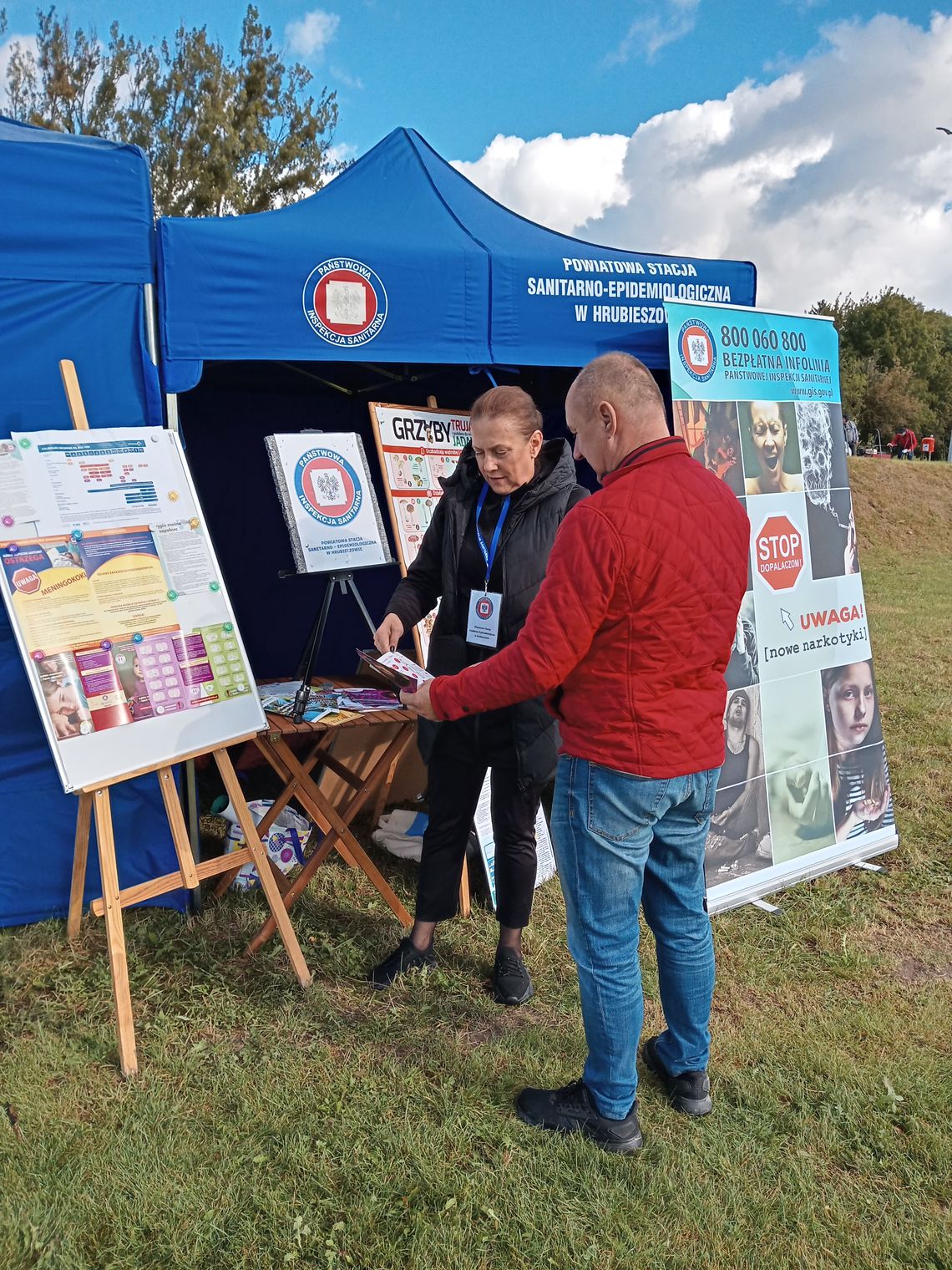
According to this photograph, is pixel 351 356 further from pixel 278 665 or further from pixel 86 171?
pixel 278 665

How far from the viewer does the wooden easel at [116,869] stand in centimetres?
236

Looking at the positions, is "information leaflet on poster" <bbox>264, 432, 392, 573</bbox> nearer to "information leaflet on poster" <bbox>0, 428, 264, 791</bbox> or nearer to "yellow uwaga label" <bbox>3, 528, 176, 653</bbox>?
"information leaflet on poster" <bbox>0, 428, 264, 791</bbox>

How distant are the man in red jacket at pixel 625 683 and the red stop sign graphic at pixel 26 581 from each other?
1165 millimetres

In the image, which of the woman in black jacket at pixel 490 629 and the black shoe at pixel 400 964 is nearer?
the woman in black jacket at pixel 490 629

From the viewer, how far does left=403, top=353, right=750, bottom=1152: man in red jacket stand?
5.62ft

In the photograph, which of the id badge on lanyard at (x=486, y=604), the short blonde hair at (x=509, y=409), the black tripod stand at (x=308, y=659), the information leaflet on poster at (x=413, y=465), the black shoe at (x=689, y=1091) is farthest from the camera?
the information leaflet on poster at (x=413, y=465)

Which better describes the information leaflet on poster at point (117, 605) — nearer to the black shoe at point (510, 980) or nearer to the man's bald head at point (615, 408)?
the black shoe at point (510, 980)

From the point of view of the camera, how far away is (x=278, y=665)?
16.0 feet

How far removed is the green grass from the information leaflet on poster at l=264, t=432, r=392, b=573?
4.08 ft

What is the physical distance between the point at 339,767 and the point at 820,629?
6.16ft

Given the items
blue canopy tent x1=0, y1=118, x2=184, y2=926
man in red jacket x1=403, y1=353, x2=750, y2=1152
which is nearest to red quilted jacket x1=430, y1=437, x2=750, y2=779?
man in red jacket x1=403, y1=353, x2=750, y2=1152

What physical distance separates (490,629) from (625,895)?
84 cm

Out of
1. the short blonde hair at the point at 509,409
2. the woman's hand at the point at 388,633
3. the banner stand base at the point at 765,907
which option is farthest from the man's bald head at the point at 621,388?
the banner stand base at the point at 765,907

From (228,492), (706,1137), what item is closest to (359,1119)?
(706,1137)
